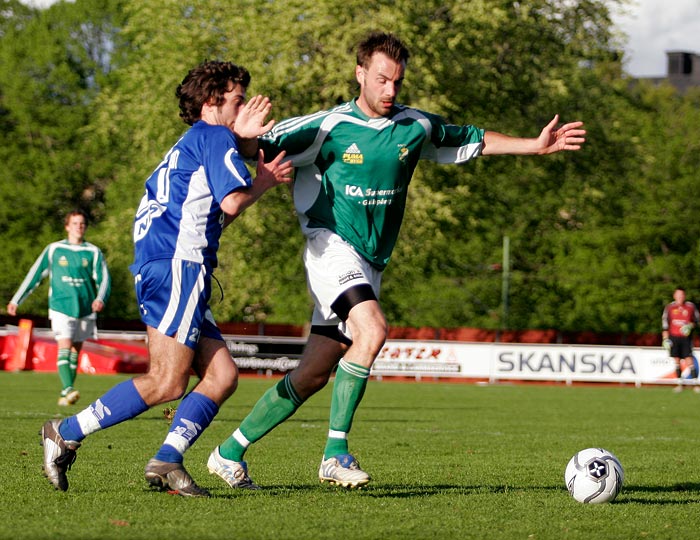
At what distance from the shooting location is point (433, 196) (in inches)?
1113

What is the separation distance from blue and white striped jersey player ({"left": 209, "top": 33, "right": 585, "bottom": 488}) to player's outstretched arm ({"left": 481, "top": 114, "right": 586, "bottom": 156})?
502 millimetres

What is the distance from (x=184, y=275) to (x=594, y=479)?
2447mm

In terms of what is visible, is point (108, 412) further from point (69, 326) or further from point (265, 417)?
point (69, 326)

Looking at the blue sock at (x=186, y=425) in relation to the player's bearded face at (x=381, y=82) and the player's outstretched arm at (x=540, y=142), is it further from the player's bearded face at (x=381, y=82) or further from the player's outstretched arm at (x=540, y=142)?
the player's outstretched arm at (x=540, y=142)

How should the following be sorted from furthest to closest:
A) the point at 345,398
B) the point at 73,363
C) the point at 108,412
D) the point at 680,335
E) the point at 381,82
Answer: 1. the point at 680,335
2. the point at 73,363
3. the point at 381,82
4. the point at 345,398
5. the point at 108,412

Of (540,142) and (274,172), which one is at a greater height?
(540,142)

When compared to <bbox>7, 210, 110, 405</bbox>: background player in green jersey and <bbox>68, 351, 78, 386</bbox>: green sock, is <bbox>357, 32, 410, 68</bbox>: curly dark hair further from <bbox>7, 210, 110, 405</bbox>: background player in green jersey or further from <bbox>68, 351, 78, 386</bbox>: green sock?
<bbox>68, 351, 78, 386</bbox>: green sock

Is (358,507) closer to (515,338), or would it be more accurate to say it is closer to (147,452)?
(147,452)

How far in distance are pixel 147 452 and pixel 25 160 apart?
40.8 meters

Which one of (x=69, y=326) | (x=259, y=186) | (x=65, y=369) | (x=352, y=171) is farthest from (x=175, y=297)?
(x=69, y=326)

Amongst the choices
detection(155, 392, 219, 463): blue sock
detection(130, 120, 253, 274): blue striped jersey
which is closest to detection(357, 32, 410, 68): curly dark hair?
detection(130, 120, 253, 274): blue striped jersey

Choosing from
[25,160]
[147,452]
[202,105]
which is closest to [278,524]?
[202,105]

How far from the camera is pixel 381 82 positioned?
710 cm

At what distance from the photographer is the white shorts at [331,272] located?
6.82 meters
